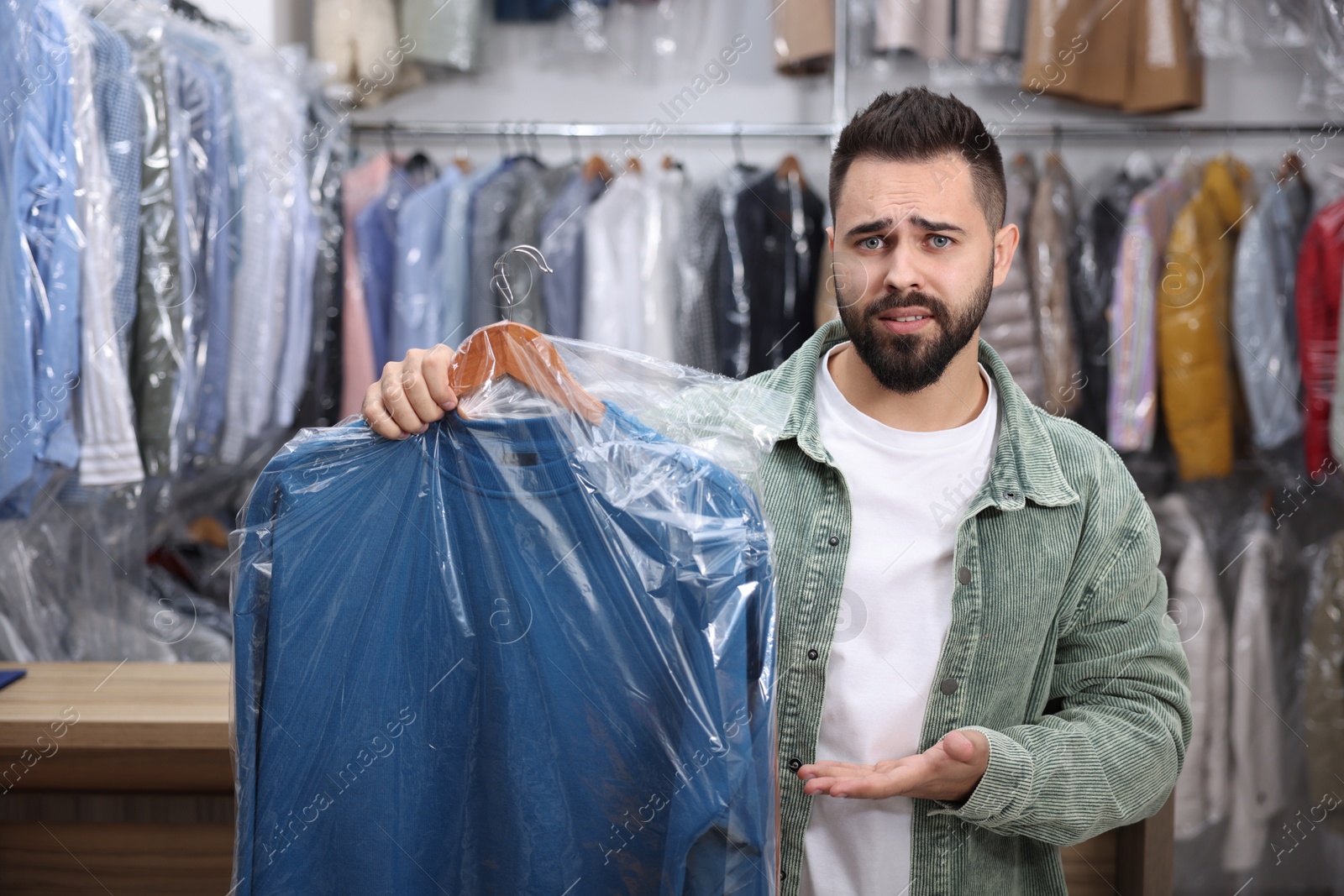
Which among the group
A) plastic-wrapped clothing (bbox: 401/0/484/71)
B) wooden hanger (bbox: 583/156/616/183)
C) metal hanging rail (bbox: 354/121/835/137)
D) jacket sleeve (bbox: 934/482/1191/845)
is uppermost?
plastic-wrapped clothing (bbox: 401/0/484/71)

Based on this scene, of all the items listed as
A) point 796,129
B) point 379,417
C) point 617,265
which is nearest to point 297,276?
point 617,265

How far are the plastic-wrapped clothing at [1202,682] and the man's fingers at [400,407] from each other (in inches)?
95.6

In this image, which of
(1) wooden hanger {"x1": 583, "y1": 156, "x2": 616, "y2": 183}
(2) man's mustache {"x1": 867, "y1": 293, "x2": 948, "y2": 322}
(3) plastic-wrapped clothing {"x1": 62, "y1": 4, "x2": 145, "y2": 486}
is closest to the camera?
(2) man's mustache {"x1": 867, "y1": 293, "x2": 948, "y2": 322}

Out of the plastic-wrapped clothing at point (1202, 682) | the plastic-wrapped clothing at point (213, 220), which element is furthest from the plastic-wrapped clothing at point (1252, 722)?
the plastic-wrapped clothing at point (213, 220)

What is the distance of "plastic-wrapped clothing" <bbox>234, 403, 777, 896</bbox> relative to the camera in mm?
1014

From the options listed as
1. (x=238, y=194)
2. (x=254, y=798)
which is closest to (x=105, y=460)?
(x=238, y=194)

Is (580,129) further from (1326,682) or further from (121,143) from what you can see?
(1326,682)

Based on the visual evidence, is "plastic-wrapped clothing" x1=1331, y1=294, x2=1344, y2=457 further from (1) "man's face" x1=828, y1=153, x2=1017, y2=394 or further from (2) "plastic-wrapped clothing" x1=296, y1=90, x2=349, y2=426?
(2) "plastic-wrapped clothing" x1=296, y1=90, x2=349, y2=426

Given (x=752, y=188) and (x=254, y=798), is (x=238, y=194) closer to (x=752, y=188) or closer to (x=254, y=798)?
(x=752, y=188)

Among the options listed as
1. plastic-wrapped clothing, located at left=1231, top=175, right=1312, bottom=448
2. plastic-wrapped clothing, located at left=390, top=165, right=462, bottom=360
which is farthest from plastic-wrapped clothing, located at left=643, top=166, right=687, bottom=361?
plastic-wrapped clothing, located at left=1231, top=175, right=1312, bottom=448

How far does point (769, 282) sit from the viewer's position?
2887mm

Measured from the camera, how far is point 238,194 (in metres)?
2.34

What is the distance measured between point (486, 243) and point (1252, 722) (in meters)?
2.41

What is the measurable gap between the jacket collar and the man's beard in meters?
0.10
